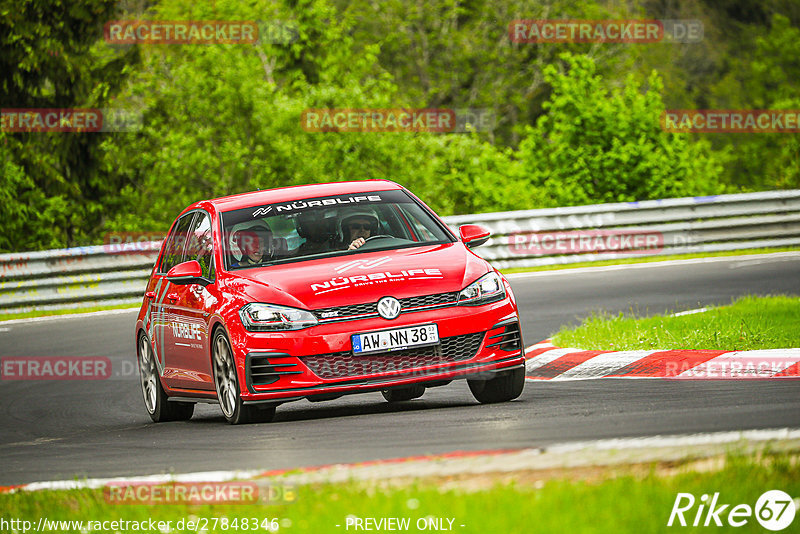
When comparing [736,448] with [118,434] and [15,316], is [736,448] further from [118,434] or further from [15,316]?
[15,316]

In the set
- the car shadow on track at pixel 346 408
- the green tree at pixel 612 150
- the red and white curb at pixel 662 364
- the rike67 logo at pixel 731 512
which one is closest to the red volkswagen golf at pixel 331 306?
the car shadow on track at pixel 346 408

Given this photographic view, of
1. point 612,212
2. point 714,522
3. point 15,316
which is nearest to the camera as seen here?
point 714,522

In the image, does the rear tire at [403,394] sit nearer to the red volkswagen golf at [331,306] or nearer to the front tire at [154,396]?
the red volkswagen golf at [331,306]

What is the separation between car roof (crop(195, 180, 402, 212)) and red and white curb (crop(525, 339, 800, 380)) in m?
2.03

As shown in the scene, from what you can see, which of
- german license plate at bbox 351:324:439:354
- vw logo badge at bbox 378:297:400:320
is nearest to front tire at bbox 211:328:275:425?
german license plate at bbox 351:324:439:354

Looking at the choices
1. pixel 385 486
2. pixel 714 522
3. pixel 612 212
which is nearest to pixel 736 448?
pixel 714 522

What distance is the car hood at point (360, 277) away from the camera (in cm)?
843

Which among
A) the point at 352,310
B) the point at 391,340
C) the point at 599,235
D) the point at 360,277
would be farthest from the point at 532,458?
the point at 599,235

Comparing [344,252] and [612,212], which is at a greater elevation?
[344,252]

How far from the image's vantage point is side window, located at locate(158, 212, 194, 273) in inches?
421

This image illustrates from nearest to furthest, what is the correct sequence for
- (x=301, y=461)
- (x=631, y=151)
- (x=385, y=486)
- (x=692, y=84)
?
(x=385, y=486) < (x=301, y=461) < (x=631, y=151) < (x=692, y=84)

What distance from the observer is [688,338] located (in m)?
10.9

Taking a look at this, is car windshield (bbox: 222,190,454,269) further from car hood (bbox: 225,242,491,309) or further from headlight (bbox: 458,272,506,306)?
headlight (bbox: 458,272,506,306)

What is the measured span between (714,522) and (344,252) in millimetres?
5142
